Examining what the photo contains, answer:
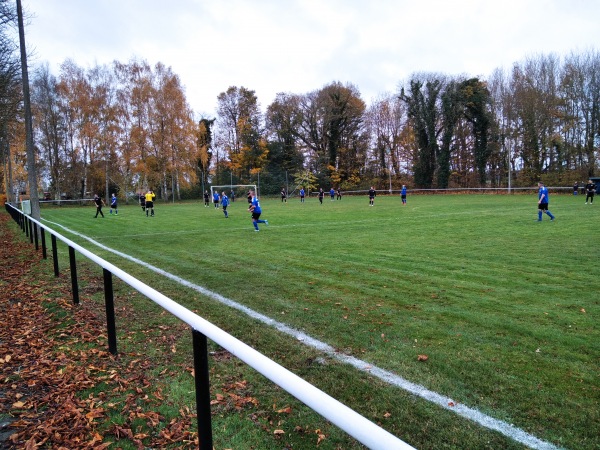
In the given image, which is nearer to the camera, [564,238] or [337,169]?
[564,238]

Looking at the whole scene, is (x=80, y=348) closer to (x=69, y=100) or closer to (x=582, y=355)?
(x=582, y=355)

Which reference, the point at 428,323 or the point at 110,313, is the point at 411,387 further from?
the point at 110,313

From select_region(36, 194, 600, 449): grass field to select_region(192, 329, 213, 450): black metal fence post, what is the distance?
691 mm

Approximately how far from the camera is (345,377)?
12.2 feet

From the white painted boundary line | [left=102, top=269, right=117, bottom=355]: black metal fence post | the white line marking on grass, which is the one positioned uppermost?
the white painted boundary line

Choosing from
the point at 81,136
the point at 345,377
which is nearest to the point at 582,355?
the point at 345,377

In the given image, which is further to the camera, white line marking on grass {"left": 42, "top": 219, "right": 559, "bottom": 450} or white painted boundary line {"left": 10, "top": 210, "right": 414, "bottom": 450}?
white line marking on grass {"left": 42, "top": 219, "right": 559, "bottom": 450}

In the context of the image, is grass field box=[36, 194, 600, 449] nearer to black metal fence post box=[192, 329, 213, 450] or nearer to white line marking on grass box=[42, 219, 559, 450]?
white line marking on grass box=[42, 219, 559, 450]

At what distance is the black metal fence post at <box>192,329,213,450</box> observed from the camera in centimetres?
220

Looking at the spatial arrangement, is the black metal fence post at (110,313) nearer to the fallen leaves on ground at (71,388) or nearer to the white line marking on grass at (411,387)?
the fallen leaves on ground at (71,388)

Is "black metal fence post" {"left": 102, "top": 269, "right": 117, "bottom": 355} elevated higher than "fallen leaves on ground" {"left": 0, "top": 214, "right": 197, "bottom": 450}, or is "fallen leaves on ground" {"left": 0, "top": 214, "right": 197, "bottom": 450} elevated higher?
"black metal fence post" {"left": 102, "top": 269, "right": 117, "bottom": 355}

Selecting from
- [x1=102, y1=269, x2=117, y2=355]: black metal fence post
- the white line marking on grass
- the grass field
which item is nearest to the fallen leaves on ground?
[x1=102, y1=269, x2=117, y2=355]: black metal fence post

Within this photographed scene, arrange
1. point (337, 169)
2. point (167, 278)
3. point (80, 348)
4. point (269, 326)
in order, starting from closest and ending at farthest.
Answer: point (80, 348)
point (269, 326)
point (167, 278)
point (337, 169)

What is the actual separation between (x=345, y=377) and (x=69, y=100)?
5664 cm
